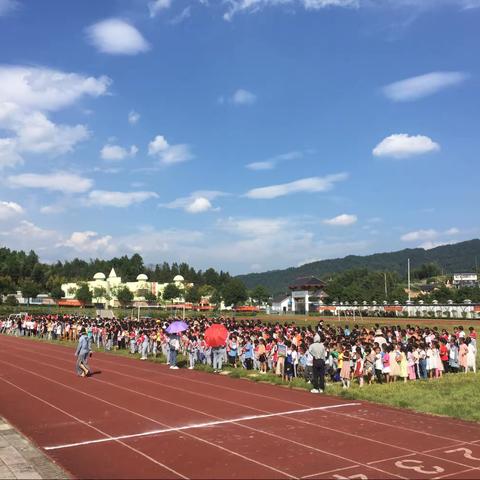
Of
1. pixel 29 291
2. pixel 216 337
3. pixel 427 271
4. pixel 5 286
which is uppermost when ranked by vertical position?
pixel 427 271

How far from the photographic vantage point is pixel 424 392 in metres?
14.4

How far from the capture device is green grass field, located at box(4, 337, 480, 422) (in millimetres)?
12141

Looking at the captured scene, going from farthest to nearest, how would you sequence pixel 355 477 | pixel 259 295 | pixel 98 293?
1. pixel 259 295
2. pixel 98 293
3. pixel 355 477

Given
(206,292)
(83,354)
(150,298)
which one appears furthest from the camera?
(206,292)

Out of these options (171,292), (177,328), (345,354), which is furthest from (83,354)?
(171,292)

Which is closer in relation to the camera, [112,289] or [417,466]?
[417,466]

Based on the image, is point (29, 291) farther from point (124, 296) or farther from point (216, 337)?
point (216, 337)

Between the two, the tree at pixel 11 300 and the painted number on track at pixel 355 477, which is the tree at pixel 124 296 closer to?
the tree at pixel 11 300

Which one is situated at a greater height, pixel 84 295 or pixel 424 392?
pixel 84 295

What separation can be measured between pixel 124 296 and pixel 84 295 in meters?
7.45

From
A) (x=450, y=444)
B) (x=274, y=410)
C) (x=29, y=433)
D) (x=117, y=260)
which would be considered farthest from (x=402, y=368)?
(x=117, y=260)

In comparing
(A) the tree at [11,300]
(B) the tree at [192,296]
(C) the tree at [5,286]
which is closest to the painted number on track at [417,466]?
(A) the tree at [11,300]

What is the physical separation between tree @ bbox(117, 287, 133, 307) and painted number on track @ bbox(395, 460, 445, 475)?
92.0 meters

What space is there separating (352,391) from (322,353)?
123 cm
